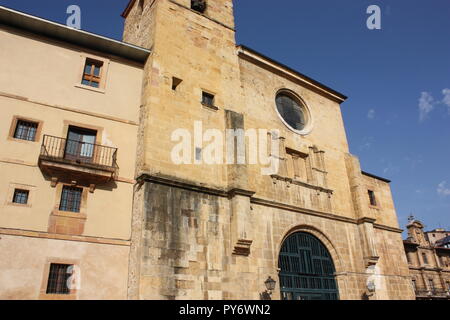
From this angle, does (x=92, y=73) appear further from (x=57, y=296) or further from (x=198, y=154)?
(x=57, y=296)

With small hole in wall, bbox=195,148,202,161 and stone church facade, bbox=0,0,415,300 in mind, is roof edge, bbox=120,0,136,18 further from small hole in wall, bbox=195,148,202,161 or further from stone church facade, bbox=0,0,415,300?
small hole in wall, bbox=195,148,202,161

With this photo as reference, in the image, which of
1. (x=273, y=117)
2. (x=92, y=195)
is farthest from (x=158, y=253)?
(x=273, y=117)

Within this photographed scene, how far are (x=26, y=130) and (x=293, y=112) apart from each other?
13.1 meters

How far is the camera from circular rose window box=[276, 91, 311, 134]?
19625mm

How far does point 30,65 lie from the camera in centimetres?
1362

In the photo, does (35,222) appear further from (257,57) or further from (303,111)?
(303,111)

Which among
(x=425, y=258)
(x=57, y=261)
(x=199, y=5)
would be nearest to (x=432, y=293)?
(x=425, y=258)

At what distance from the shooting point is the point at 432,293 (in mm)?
33219

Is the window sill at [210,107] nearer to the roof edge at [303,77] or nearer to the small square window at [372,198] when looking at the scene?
the roof edge at [303,77]

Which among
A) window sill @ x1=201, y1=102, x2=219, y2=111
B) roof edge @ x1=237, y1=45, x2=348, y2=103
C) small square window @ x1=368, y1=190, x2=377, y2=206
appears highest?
roof edge @ x1=237, y1=45, x2=348, y2=103

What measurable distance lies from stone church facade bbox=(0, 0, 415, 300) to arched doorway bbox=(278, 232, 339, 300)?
7cm

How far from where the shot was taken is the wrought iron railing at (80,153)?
12523 mm

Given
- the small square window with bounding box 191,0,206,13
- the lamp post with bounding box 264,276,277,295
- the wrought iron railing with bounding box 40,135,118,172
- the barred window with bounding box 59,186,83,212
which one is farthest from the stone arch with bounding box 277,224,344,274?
the small square window with bounding box 191,0,206,13
